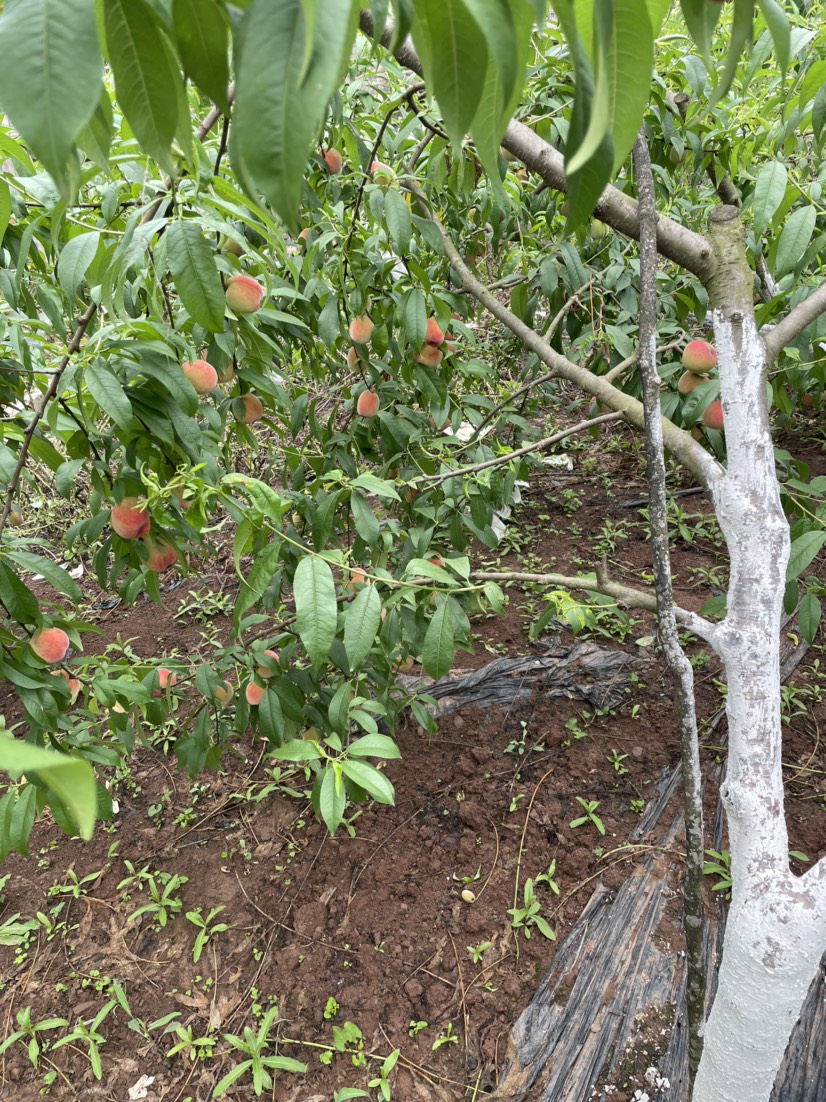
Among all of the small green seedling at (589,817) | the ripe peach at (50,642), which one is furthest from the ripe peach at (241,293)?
the small green seedling at (589,817)

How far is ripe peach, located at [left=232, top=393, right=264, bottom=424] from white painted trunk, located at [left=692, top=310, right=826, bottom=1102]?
1.01 m

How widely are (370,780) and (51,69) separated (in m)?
0.92

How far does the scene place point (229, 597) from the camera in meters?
3.24

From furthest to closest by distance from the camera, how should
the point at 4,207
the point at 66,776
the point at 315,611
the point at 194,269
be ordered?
the point at 315,611 < the point at 194,269 < the point at 4,207 < the point at 66,776

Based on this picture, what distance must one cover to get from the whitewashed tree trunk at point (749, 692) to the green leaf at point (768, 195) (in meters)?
0.08

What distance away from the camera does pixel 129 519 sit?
1.21 meters

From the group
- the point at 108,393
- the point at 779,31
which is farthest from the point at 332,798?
the point at 779,31

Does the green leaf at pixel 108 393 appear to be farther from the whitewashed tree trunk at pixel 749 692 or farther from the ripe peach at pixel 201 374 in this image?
the whitewashed tree trunk at pixel 749 692

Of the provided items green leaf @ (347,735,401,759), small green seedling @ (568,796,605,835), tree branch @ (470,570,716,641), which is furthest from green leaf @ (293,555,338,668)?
small green seedling @ (568,796,605,835)

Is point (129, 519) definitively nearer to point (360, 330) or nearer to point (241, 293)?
point (241, 293)

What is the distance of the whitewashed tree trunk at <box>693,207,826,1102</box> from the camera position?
38.3 inches

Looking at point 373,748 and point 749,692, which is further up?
point 749,692

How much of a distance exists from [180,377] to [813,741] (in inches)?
79.3

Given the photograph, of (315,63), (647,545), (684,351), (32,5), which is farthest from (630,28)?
(647,545)
